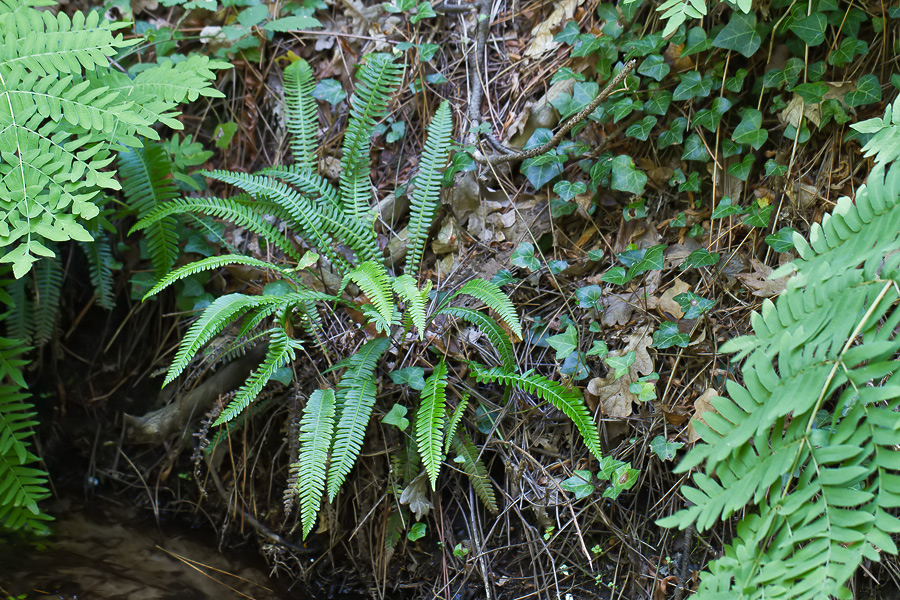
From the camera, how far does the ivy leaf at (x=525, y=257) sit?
2.33m

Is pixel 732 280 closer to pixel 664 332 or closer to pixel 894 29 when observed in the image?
pixel 664 332

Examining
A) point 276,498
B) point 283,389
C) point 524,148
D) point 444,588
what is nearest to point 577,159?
point 524,148

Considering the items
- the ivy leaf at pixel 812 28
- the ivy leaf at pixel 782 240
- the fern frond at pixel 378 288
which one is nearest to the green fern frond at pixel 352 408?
the fern frond at pixel 378 288

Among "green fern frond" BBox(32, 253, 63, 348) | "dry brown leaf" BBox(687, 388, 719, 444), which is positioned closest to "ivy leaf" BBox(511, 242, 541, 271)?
"dry brown leaf" BBox(687, 388, 719, 444)

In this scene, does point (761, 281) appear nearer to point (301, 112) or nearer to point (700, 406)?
point (700, 406)

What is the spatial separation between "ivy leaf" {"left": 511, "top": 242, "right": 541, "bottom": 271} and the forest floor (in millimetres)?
13

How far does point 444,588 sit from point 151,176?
2.03m

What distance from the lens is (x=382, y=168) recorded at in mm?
2871

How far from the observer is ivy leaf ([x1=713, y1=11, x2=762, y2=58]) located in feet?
7.00

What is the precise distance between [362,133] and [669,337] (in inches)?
57.4

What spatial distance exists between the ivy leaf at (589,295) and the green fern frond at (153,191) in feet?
5.50

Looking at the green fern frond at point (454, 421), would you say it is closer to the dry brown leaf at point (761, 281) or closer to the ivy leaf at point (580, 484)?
the ivy leaf at point (580, 484)

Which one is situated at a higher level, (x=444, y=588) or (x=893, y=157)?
(x=893, y=157)

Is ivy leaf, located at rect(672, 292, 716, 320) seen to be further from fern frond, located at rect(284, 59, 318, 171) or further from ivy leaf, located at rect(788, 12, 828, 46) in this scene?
fern frond, located at rect(284, 59, 318, 171)
